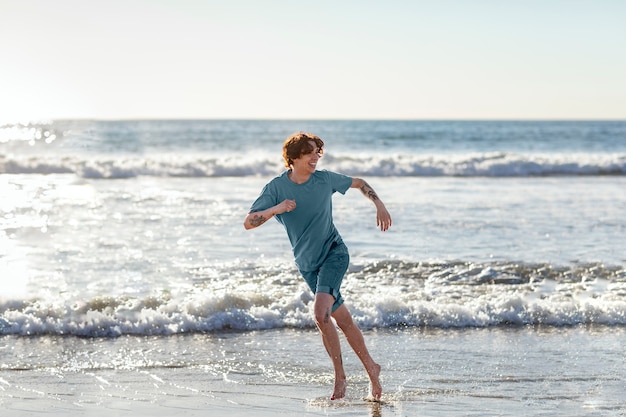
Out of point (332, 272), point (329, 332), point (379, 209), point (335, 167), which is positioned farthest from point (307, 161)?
point (335, 167)

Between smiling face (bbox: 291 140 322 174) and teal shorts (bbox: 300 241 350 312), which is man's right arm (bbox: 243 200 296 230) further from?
teal shorts (bbox: 300 241 350 312)

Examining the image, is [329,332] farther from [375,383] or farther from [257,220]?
[257,220]

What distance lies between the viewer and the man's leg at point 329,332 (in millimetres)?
5348

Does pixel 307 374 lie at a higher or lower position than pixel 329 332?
lower

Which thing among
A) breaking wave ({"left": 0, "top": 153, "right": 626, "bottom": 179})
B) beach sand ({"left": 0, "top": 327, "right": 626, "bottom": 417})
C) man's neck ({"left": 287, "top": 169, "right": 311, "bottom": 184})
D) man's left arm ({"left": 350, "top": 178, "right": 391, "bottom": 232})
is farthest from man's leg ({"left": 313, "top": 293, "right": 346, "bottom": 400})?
breaking wave ({"left": 0, "top": 153, "right": 626, "bottom": 179})

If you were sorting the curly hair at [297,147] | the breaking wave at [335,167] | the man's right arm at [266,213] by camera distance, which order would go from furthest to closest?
the breaking wave at [335,167], the curly hair at [297,147], the man's right arm at [266,213]

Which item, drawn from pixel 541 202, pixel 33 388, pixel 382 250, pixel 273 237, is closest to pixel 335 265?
pixel 33 388

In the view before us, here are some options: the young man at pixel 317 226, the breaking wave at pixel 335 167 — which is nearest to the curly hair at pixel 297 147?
the young man at pixel 317 226

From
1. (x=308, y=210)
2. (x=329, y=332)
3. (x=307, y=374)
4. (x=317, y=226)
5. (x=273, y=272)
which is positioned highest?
(x=308, y=210)

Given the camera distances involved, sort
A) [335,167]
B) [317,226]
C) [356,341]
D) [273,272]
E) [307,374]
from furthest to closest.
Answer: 1. [335,167]
2. [273,272]
3. [307,374]
4. [356,341]
5. [317,226]

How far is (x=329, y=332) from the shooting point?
17.9 ft

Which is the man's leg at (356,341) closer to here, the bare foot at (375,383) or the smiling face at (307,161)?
the bare foot at (375,383)

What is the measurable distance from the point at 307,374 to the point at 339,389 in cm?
81

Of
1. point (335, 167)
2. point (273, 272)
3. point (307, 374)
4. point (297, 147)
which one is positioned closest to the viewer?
point (297, 147)
